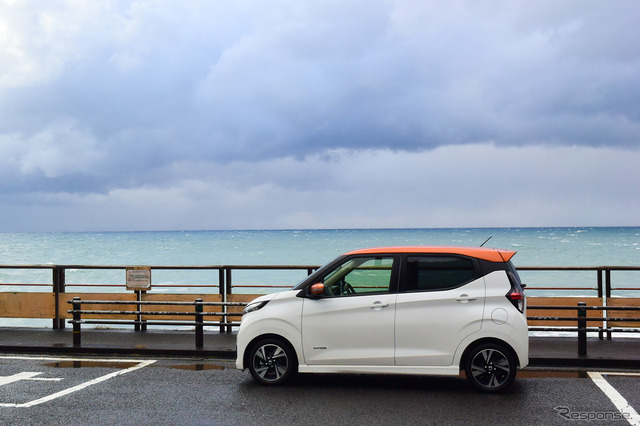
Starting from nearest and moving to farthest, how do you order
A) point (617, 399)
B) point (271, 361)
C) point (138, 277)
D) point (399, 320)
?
1. point (617, 399)
2. point (399, 320)
3. point (271, 361)
4. point (138, 277)

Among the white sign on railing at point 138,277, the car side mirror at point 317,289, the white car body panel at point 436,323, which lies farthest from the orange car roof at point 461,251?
the white sign on railing at point 138,277

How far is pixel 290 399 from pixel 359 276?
1.75 meters

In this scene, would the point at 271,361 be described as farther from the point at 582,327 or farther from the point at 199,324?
the point at 582,327

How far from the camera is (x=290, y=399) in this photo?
732 cm

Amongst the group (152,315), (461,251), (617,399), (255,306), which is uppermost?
(461,251)

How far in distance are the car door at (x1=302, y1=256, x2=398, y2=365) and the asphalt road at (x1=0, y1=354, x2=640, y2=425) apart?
0.47m

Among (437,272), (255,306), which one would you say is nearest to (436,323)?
(437,272)

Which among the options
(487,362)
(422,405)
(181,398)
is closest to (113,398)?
(181,398)

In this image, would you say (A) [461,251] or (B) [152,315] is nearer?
(A) [461,251]

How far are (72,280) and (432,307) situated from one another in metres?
42.1

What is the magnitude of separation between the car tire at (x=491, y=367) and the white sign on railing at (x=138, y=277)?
24.3 ft

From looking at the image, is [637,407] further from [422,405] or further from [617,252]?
[617,252]

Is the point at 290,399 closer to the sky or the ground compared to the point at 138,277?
closer to the ground

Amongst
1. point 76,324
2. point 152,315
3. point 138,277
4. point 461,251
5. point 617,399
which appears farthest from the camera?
point 152,315
